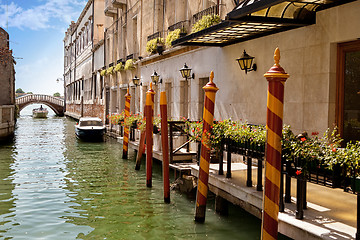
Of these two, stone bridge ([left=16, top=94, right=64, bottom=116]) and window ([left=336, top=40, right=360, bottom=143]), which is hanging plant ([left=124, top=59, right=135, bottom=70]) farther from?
stone bridge ([left=16, top=94, right=64, bottom=116])

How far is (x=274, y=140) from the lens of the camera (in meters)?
4.38

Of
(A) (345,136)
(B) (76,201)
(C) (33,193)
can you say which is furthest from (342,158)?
(C) (33,193)

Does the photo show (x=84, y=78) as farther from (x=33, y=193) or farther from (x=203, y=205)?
(x=203, y=205)

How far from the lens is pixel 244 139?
234 inches

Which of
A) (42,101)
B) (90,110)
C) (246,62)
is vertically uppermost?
(246,62)

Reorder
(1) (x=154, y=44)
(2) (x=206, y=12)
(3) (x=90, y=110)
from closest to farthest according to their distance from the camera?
(2) (x=206, y=12), (1) (x=154, y=44), (3) (x=90, y=110)

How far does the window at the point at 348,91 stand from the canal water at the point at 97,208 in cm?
235

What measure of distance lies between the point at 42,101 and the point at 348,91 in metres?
55.6

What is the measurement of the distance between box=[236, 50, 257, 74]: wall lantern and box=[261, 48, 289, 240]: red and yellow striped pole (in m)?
4.71

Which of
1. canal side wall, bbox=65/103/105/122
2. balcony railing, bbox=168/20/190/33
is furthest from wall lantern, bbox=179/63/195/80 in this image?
canal side wall, bbox=65/103/105/122

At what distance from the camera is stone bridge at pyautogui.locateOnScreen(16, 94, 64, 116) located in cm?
5516

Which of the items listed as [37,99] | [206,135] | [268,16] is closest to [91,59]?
[37,99]

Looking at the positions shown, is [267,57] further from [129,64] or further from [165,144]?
[129,64]

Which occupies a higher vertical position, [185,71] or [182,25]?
[182,25]
